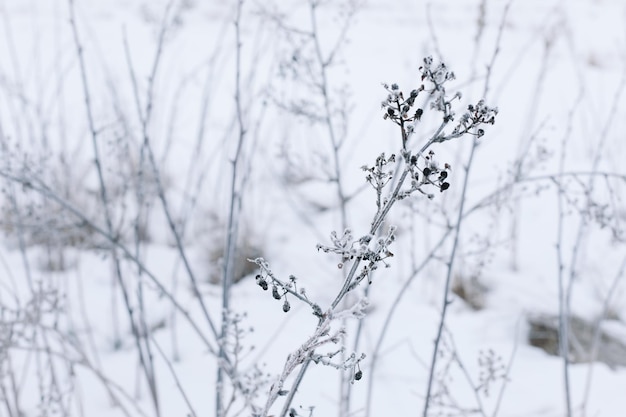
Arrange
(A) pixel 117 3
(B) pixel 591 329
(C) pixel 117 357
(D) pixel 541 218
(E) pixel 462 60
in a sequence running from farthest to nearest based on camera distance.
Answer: (A) pixel 117 3 → (E) pixel 462 60 → (D) pixel 541 218 → (B) pixel 591 329 → (C) pixel 117 357

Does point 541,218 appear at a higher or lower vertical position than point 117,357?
higher

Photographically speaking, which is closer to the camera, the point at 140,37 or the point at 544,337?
the point at 544,337

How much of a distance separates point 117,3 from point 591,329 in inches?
274

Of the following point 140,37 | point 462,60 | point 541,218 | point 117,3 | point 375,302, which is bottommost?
point 375,302

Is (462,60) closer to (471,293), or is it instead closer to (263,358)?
(471,293)

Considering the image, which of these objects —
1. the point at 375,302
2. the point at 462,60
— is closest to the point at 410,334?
the point at 375,302

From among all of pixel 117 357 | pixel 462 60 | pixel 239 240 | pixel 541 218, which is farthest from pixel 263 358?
pixel 462 60

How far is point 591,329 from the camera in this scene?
2.44 m

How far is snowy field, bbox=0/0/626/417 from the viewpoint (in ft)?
4.49

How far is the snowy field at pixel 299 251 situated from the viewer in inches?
53.8

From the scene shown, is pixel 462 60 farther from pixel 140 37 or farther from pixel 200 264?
pixel 200 264

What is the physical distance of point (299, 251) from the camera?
3010 mm

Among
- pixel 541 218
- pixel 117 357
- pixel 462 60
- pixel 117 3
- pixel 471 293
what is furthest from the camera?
pixel 117 3

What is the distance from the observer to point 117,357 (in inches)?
88.1
